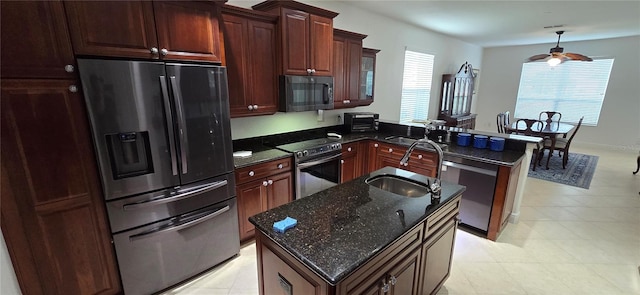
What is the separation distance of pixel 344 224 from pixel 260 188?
1.36 m

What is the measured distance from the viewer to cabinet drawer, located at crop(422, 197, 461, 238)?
1.51m

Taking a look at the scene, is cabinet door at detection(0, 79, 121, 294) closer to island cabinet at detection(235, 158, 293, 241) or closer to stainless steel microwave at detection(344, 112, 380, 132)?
island cabinet at detection(235, 158, 293, 241)

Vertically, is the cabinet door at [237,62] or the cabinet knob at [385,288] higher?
the cabinet door at [237,62]

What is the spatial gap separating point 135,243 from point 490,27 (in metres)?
6.23

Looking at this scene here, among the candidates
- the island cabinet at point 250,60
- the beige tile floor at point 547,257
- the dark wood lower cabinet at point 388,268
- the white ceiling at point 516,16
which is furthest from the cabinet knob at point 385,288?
the white ceiling at point 516,16

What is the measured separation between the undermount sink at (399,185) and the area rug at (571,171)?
160 inches

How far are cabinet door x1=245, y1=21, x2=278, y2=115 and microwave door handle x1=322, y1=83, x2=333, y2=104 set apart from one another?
0.61m

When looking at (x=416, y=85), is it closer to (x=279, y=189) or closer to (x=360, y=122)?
(x=360, y=122)

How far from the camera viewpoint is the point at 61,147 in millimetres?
1508

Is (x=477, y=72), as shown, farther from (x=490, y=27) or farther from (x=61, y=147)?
(x=61, y=147)

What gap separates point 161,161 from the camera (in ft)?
5.92

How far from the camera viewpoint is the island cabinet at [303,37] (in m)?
2.61

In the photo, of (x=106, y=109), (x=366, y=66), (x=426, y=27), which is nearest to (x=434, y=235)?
(x=106, y=109)

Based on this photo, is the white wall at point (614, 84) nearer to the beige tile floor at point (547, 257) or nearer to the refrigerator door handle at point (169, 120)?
the beige tile floor at point (547, 257)
